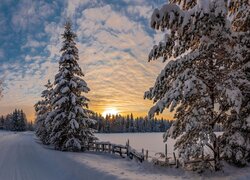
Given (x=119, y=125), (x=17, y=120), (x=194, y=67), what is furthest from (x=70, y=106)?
(x=119, y=125)

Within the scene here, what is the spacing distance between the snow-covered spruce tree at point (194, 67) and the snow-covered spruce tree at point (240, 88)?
1.25 ft

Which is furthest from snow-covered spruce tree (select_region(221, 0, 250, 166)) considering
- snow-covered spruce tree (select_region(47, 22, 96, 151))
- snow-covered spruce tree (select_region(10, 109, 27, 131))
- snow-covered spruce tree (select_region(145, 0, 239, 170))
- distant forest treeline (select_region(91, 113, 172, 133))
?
distant forest treeline (select_region(91, 113, 172, 133))

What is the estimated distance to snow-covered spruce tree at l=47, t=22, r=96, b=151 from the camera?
85.0ft

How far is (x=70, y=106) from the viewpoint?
26688 millimetres

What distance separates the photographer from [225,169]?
12.1 meters

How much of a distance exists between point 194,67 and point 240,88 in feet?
6.06

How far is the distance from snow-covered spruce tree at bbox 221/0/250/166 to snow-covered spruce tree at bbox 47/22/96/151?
16038 mm

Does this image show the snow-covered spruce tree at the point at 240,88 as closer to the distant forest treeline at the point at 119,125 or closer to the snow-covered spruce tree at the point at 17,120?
the snow-covered spruce tree at the point at 17,120

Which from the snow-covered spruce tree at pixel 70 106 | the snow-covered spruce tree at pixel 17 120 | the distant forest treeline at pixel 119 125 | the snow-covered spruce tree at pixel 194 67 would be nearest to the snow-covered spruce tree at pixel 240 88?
the snow-covered spruce tree at pixel 194 67

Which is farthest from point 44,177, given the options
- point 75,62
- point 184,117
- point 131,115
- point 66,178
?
point 131,115

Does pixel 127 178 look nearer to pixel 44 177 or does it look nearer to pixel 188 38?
pixel 44 177

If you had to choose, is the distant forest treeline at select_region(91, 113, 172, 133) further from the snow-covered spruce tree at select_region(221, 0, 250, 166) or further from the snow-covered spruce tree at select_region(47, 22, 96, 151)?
the snow-covered spruce tree at select_region(221, 0, 250, 166)

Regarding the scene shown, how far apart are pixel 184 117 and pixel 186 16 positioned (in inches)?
171

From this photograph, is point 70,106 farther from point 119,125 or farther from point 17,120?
point 119,125
